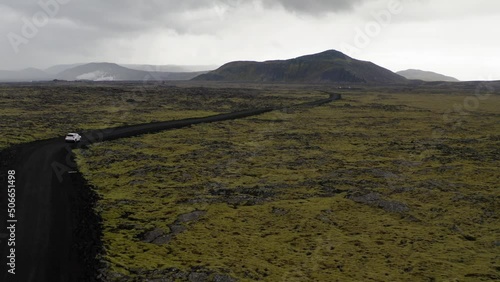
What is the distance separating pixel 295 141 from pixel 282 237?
132 ft

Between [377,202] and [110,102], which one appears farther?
[110,102]

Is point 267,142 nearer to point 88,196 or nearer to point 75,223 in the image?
point 88,196

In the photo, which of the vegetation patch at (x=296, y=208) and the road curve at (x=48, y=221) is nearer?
the road curve at (x=48, y=221)

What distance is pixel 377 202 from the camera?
3691 cm

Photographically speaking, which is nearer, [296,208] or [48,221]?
[48,221]

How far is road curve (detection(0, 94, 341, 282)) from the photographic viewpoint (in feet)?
74.2

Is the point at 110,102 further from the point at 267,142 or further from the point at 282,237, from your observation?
the point at 282,237

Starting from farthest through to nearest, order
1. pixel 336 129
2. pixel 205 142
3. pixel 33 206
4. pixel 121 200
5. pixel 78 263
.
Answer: pixel 336 129 < pixel 205 142 < pixel 121 200 < pixel 33 206 < pixel 78 263

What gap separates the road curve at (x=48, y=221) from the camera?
22625mm

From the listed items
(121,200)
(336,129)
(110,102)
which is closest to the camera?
(121,200)

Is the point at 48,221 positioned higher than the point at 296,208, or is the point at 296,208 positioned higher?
the point at 48,221

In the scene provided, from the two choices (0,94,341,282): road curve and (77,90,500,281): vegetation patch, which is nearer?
(0,94,341,282): road curve

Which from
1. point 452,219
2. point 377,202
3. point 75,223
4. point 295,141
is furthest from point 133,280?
point 295,141

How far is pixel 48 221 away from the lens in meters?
29.2
